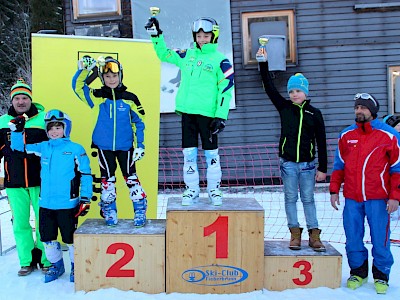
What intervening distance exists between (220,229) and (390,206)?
145cm

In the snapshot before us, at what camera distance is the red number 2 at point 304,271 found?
382cm

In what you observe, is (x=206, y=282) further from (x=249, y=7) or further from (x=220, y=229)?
(x=249, y=7)

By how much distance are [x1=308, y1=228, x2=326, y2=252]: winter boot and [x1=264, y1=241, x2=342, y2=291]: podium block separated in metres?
0.07

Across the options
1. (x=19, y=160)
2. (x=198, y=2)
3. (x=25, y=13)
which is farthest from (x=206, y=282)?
(x=25, y=13)

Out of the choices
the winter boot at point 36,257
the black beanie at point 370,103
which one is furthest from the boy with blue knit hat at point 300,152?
the winter boot at point 36,257

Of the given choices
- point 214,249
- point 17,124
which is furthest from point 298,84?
point 17,124

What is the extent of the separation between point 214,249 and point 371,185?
1464 mm

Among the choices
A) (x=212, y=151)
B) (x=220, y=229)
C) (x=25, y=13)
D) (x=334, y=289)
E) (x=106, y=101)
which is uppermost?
(x=25, y=13)

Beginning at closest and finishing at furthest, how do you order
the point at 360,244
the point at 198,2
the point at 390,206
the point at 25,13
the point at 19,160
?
the point at 390,206
the point at 360,244
the point at 19,160
the point at 198,2
the point at 25,13

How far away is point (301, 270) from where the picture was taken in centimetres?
383

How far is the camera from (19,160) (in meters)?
4.20

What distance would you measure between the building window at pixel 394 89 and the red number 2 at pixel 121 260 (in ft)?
23.6

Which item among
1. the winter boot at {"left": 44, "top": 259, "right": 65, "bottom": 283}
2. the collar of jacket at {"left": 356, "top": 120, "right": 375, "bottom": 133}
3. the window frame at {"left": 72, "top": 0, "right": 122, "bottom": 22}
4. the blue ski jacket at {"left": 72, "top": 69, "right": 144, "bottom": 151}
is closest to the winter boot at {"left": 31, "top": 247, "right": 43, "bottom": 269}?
the winter boot at {"left": 44, "top": 259, "right": 65, "bottom": 283}

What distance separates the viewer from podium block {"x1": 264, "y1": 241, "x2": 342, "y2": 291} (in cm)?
381
